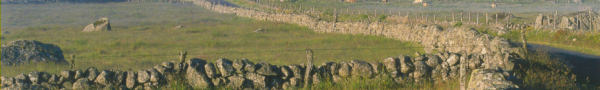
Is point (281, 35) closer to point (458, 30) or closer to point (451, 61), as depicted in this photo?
point (458, 30)

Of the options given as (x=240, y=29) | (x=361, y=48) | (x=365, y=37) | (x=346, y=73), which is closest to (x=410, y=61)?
(x=346, y=73)

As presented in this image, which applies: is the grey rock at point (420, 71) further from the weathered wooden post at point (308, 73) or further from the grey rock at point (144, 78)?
the grey rock at point (144, 78)

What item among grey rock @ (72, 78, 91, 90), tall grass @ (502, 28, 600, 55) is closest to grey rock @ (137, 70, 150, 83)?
grey rock @ (72, 78, 91, 90)

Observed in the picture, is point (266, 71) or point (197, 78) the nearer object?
point (197, 78)

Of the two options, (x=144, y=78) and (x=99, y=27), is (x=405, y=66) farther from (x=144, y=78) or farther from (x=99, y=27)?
(x=99, y=27)

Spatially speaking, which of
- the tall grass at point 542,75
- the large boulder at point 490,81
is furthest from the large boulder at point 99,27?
the large boulder at point 490,81

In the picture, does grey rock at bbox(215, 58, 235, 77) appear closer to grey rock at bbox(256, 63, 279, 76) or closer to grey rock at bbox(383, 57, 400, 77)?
grey rock at bbox(256, 63, 279, 76)

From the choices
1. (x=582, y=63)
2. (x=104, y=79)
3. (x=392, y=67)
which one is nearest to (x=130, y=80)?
(x=104, y=79)

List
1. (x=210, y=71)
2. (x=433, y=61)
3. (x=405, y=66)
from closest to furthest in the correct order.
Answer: (x=210, y=71), (x=405, y=66), (x=433, y=61)

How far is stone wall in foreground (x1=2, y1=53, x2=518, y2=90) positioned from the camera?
11.9 metres

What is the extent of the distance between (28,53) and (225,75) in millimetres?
13060

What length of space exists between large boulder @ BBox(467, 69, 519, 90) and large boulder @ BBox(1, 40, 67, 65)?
691 inches

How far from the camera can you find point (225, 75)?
12.2 m

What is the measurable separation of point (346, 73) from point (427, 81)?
6.76ft
